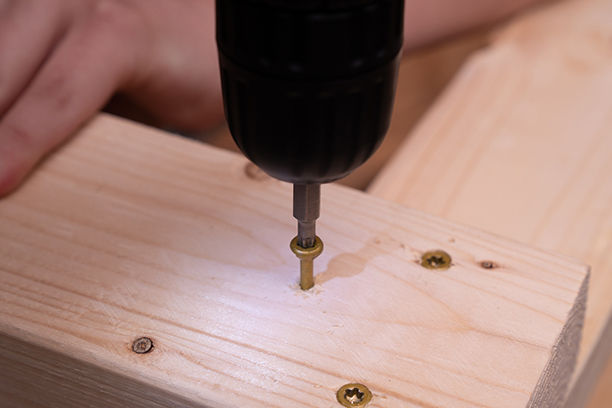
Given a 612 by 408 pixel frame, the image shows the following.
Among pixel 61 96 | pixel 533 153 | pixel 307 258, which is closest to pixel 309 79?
pixel 307 258

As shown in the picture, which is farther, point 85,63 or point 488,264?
point 85,63

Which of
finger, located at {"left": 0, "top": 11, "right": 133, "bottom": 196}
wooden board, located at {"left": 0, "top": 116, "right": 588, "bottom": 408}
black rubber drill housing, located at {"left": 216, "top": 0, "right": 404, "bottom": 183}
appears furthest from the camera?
finger, located at {"left": 0, "top": 11, "right": 133, "bottom": 196}

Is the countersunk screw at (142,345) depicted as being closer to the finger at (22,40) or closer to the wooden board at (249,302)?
the wooden board at (249,302)

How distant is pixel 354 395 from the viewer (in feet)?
1.32

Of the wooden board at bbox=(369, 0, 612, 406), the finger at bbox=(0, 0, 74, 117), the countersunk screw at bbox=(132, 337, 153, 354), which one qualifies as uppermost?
the finger at bbox=(0, 0, 74, 117)

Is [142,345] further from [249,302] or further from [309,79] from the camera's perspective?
[309,79]

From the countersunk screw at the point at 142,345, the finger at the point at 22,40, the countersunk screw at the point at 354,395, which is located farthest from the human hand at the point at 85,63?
the countersunk screw at the point at 354,395

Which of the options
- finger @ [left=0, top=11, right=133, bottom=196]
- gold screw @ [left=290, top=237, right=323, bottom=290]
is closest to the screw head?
gold screw @ [left=290, top=237, right=323, bottom=290]

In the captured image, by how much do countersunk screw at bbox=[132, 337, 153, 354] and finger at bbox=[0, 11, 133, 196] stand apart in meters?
0.18

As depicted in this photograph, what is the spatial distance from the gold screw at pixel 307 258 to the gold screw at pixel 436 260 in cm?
7

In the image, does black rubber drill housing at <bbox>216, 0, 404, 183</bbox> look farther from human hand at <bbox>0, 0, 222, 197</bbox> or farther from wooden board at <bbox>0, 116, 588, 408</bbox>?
human hand at <bbox>0, 0, 222, 197</bbox>

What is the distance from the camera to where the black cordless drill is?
1.02 ft

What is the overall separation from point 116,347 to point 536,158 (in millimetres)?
455

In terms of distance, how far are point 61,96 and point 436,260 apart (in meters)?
0.31
